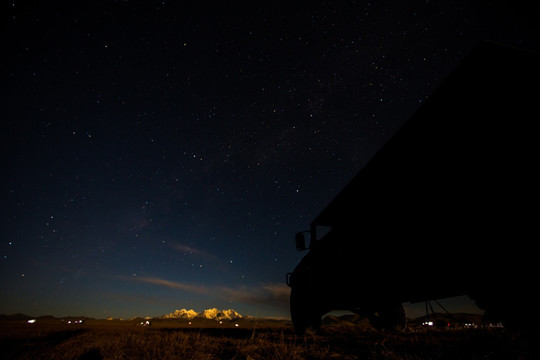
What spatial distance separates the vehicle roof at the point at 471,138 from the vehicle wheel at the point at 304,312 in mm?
3887

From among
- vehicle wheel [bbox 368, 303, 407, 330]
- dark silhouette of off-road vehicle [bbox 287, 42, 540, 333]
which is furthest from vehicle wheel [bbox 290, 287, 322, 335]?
dark silhouette of off-road vehicle [bbox 287, 42, 540, 333]

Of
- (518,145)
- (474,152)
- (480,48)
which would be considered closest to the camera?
(518,145)

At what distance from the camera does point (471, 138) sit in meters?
2.31

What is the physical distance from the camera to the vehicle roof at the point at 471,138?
197 centimetres

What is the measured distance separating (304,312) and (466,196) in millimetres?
5217

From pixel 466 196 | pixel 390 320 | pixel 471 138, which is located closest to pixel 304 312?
pixel 390 320

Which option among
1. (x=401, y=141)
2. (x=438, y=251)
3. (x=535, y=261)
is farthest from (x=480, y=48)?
(x=438, y=251)

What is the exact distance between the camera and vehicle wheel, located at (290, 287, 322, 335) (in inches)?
233

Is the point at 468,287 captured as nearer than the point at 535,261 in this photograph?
No

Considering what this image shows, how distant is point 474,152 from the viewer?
2.28 metres

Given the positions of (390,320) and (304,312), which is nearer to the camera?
(304,312)

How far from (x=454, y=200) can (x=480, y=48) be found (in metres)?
1.45

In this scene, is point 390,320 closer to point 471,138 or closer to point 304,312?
point 304,312

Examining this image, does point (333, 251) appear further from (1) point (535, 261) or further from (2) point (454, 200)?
(1) point (535, 261)
